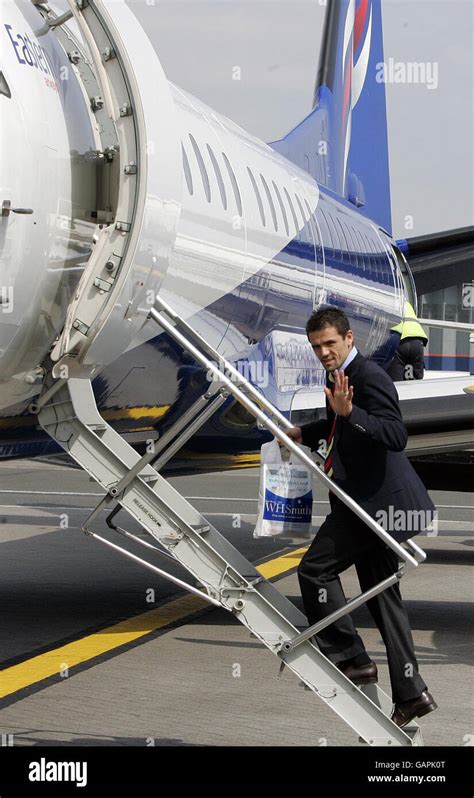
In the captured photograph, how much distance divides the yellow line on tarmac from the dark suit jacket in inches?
100.0

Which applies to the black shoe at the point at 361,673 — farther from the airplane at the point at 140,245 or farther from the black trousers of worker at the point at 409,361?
the black trousers of worker at the point at 409,361

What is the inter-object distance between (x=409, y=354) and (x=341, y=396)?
9.51 meters

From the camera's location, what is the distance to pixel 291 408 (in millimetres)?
9812

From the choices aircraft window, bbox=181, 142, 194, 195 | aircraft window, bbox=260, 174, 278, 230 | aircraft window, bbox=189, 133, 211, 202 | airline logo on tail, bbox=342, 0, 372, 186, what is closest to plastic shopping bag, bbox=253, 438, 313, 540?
aircraft window, bbox=181, 142, 194, 195

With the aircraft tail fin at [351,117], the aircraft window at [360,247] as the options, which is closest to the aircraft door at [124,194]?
the aircraft window at [360,247]

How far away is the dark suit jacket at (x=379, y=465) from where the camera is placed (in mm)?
5980

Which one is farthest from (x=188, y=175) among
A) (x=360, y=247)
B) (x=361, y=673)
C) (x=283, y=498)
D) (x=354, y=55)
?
(x=354, y=55)

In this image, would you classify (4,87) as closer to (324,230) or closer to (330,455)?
(330,455)

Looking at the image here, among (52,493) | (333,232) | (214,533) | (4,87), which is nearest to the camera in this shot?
(4,87)

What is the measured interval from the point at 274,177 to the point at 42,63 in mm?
5278

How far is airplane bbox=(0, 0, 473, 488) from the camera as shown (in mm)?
5652

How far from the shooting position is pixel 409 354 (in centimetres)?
1506

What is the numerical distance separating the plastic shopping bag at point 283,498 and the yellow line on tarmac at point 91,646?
175 centimetres
